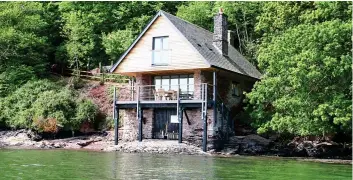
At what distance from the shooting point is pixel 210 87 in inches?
1102

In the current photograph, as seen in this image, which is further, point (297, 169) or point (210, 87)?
point (210, 87)

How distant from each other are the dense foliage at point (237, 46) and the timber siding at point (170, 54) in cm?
380

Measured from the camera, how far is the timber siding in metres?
26.8

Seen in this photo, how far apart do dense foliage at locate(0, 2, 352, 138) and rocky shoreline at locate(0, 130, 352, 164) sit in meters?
0.98

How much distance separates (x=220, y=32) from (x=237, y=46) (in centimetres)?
1374

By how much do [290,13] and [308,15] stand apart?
3.10 m

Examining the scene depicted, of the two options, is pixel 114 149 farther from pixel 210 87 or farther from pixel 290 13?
pixel 290 13

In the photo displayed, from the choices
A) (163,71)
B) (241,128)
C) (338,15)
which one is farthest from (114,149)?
(338,15)

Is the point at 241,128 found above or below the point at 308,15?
below

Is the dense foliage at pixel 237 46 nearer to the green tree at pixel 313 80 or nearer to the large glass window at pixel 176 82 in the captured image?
the green tree at pixel 313 80

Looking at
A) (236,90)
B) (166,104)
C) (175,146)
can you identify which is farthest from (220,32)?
(175,146)

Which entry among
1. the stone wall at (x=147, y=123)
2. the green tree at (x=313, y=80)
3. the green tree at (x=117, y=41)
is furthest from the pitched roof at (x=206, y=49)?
the green tree at (x=117, y=41)

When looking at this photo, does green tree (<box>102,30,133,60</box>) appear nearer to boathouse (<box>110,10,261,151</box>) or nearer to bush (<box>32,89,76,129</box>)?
bush (<box>32,89,76,129</box>)

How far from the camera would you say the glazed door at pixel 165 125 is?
28375mm
